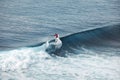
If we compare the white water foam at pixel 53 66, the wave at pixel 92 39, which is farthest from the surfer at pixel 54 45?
the white water foam at pixel 53 66

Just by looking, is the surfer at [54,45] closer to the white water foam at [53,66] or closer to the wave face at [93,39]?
the wave face at [93,39]

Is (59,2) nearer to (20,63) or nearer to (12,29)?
(12,29)

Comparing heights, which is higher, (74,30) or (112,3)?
(112,3)

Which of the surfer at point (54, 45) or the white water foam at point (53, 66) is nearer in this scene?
the white water foam at point (53, 66)

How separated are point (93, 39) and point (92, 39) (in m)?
0.07

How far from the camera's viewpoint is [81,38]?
719 inches

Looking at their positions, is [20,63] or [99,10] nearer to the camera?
[20,63]

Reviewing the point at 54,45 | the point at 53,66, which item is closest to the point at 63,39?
the point at 54,45

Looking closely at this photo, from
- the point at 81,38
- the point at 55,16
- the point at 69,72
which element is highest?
the point at 55,16

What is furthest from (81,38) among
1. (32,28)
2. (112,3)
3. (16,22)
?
(112,3)

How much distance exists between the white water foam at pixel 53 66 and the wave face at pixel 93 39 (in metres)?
1.30

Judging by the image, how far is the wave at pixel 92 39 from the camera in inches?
676

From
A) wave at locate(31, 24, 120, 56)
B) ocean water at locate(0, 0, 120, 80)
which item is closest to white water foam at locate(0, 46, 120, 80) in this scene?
ocean water at locate(0, 0, 120, 80)

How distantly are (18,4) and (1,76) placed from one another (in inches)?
578
